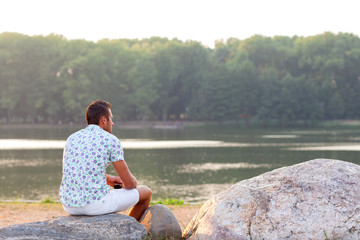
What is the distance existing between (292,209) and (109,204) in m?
1.78

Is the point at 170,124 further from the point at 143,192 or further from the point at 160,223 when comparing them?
the point at 143,192

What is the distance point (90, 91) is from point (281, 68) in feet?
116

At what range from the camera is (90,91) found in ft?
224

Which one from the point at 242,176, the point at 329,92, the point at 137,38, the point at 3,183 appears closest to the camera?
the point at 3,183

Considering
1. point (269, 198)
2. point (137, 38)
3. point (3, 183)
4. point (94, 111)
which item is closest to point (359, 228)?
point (269, 198)

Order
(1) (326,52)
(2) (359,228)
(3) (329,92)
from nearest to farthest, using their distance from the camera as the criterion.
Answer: (2) (359,228)
(3) (329,92)
(1) (326,52)

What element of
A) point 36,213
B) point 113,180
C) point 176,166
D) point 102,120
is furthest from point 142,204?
point 176,166

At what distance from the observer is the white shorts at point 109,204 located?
465 cm

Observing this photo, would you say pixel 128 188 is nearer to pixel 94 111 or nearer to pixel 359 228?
pixel 94 111

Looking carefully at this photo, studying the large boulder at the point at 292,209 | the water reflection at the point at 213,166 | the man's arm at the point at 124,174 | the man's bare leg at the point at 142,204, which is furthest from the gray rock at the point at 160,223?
the water reflection at the point at 213,166

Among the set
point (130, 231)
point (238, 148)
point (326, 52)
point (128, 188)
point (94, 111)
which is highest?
point (326, 52)

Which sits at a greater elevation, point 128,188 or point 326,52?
point 326,52

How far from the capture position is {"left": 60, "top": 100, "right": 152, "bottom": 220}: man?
4527mm

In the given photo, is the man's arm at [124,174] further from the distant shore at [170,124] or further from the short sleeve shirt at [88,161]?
the distant shore at [170,124]
